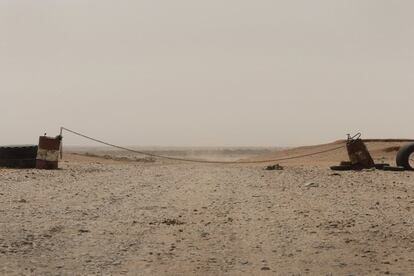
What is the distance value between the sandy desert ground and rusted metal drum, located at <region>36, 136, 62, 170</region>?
26.8 feet

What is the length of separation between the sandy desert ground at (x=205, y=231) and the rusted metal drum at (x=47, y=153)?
8.16 m

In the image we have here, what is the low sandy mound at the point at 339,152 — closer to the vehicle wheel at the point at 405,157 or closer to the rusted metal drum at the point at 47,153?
the vehicle wheel at the point at 405,157

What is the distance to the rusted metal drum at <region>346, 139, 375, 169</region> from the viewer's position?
2295cm

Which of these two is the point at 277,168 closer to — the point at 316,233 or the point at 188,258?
the point at 316,233

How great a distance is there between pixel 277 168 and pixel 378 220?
15.6 m

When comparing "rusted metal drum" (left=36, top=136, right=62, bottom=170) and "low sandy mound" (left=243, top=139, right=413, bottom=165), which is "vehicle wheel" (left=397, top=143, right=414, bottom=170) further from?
"rusted metal drum" (left=36, top=136, right=62, bottom=170)

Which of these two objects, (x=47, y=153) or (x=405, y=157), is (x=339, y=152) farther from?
(x=47, y=153)

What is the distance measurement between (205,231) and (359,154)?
1626 centimetres

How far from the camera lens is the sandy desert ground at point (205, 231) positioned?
601 cm

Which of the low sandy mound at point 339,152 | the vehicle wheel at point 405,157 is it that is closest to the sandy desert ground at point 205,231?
the vehicle wheel at point 405,157

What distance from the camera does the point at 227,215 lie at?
30.9 ft

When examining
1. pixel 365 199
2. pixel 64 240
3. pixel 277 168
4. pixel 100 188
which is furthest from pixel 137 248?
pixel 277 168

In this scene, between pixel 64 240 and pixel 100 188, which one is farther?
pixel 100 188

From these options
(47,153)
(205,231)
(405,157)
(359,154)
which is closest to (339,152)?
(405,157)
